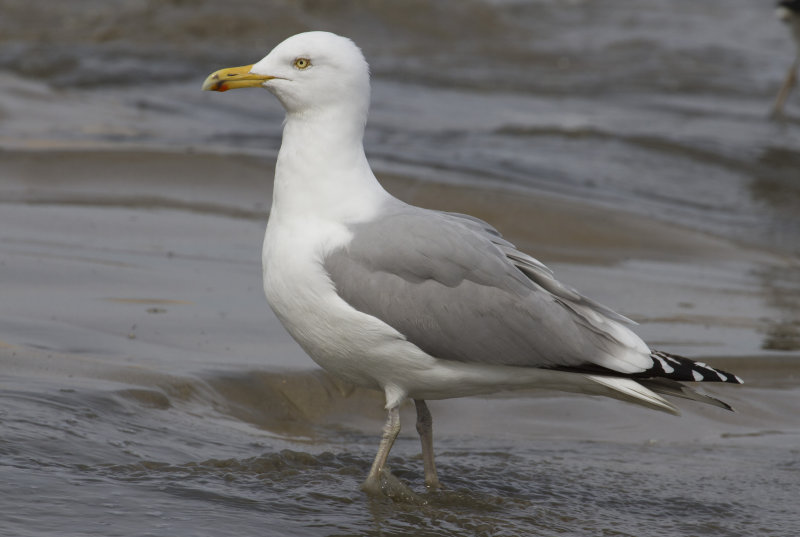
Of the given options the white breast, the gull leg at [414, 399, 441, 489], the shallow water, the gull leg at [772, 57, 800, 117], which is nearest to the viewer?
the white breast

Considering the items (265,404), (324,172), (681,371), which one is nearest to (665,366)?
(681,371)

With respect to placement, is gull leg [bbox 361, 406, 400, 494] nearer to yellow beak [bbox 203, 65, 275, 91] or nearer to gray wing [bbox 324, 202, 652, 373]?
gray wing [bbox 324, 202, 652, 373]

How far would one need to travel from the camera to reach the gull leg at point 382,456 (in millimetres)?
4715

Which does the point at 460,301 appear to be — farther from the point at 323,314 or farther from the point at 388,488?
the point at 388,488

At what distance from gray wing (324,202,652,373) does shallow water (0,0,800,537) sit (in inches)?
26.8

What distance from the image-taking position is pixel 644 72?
18406mm

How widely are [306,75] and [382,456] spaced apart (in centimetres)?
162

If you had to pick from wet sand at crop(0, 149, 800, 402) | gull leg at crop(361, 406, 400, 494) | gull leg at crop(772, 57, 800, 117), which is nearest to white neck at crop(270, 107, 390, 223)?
gull leg at crop(361, 406, 400, 494)

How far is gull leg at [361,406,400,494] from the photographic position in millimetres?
4715

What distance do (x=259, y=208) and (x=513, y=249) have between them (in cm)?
434

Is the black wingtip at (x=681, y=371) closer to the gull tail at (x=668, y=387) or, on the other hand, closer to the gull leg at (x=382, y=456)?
the gull tail at (x=668, y=387)

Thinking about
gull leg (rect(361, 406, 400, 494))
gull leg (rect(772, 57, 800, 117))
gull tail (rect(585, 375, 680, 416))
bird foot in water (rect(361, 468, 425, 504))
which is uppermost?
gull leg (rect(772, 57, 800, 117))

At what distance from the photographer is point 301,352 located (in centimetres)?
627

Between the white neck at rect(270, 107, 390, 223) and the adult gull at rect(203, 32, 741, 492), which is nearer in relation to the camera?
the adult gull at rect(203, 32, 741, 492)
